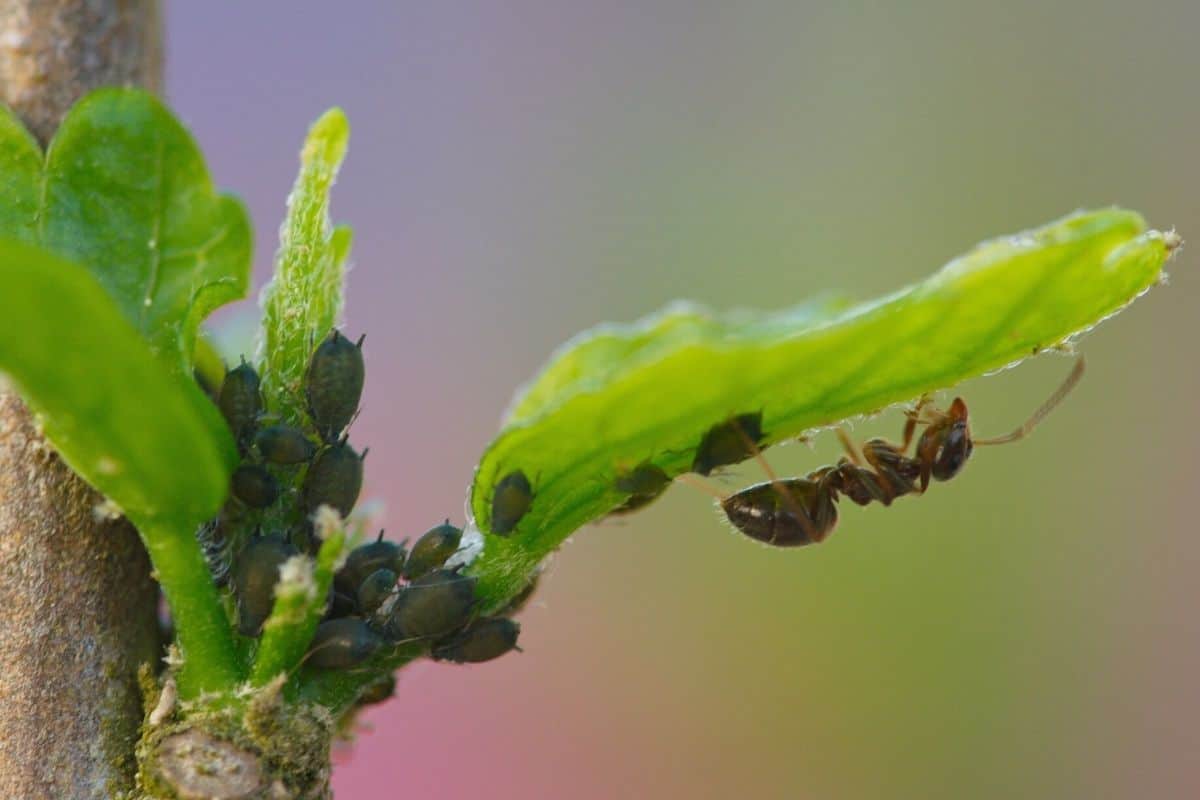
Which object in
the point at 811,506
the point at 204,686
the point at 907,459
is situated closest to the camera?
the point at 204,686

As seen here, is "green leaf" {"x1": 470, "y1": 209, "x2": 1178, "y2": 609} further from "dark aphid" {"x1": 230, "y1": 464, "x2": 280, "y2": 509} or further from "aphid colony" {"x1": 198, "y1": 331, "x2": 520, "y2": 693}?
"dark aphid" {"x1": 230, "y1": 464, "x2": 280, "y2": 509}

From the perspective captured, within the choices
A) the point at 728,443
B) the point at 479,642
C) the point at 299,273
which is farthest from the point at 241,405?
the point at 728,443

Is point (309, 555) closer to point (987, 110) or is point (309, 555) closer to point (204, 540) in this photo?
point (204, 540)

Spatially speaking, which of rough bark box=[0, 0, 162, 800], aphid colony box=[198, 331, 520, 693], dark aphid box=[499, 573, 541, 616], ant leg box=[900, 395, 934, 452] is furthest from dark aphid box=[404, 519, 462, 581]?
ant leg box=[900, 395, 934, 452]

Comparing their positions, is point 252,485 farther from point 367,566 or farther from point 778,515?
point 778,515

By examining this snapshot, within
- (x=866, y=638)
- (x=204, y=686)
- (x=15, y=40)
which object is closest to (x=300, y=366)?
(x=204, y=686)

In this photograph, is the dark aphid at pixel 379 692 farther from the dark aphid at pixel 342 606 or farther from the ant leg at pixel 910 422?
the ant leg at pixel 910 422
